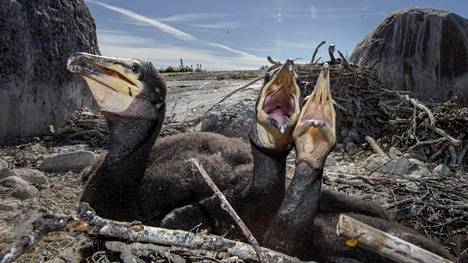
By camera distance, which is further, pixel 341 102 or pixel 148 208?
pixel 341 102

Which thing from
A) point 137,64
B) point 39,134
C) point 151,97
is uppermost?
point 137,64

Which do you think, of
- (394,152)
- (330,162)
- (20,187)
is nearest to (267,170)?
(20,187)

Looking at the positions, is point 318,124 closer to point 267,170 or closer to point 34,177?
point 267,170

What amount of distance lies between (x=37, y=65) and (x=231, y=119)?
2710 millimetres

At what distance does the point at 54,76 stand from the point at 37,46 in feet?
1.53

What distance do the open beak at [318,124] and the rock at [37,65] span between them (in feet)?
16.3

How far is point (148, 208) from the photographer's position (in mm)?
3115

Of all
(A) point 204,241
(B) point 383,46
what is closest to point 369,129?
(B) point 383,46

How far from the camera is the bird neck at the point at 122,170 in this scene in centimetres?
310

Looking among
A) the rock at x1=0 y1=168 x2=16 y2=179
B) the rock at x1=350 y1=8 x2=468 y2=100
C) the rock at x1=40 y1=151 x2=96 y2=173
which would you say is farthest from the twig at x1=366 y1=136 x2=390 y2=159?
the rock at x1=0 y1=168 x2=16 y2=179

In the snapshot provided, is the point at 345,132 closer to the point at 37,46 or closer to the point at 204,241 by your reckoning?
the point at 37,46

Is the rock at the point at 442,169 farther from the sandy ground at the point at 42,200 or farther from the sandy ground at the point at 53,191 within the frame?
the sandy ground at the point at 42,200

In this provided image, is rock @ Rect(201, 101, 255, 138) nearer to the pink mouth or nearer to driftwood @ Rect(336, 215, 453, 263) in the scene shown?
the pink mouth

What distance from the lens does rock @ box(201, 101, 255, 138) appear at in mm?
6504
